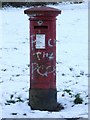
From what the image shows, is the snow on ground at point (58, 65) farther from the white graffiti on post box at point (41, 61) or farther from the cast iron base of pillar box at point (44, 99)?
the white graffiti on post box at point (41, 61)

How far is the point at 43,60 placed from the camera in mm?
7609

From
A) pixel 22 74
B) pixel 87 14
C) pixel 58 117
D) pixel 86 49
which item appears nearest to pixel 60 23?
pixel 87 14

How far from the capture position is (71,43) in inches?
558

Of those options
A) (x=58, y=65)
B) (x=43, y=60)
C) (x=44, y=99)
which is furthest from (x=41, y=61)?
(x=58, y=65)

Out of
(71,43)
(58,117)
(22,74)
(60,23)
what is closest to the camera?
(58,117)

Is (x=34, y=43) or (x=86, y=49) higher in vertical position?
(x=34, y=43)

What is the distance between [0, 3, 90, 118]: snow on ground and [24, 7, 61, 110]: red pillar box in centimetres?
20

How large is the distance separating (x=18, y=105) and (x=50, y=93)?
521 mm

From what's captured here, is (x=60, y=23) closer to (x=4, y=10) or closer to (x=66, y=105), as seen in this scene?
(x=4, y=10)

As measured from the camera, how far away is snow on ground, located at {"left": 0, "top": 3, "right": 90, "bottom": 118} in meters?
7.63

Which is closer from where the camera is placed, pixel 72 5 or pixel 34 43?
pixel 34 43

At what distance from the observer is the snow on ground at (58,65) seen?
7.63m

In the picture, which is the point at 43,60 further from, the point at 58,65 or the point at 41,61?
A: the point at 58,65

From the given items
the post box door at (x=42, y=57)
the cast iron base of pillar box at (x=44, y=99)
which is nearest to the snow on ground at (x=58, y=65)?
the cast iron base of pillar box at (x=44, y=99)
